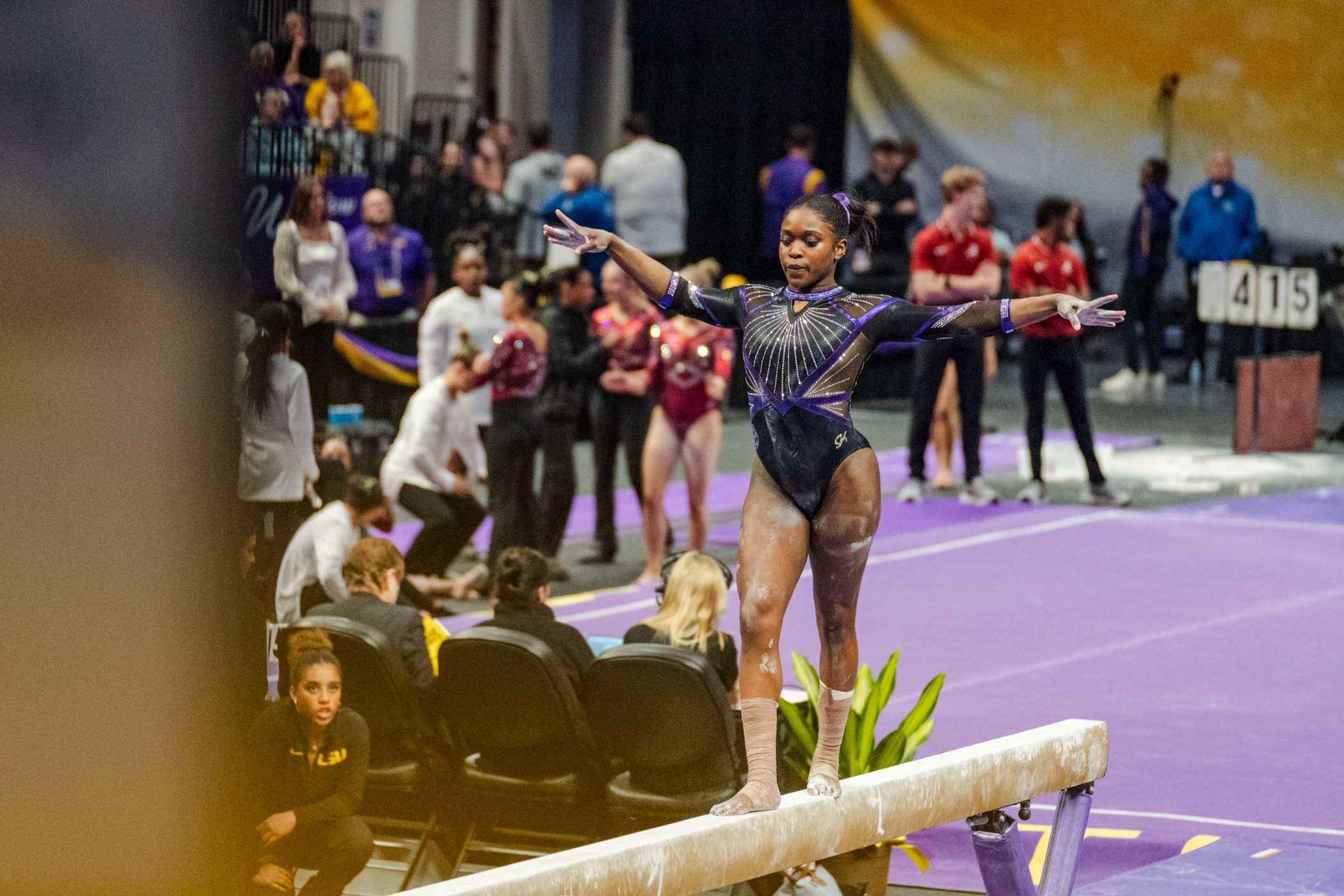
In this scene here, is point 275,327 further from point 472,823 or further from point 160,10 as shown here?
point 160,10

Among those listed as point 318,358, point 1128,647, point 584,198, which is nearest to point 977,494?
point 1128,647

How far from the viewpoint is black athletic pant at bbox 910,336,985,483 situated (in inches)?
400

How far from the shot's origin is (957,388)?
10312 millimetres

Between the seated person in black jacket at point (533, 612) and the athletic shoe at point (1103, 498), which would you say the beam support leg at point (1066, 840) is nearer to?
the seated person in black jacket at point (533, 612)

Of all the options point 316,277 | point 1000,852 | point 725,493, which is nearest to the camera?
point 1000,852

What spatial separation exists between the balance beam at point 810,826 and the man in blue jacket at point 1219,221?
35.6ft

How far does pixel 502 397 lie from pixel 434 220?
215 inches

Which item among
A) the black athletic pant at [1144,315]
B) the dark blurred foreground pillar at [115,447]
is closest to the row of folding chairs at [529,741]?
the dark blurred foreground pillar at [115,447]

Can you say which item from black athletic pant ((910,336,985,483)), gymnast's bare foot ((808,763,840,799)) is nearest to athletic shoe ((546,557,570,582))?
black athletic pant ((910,336,985,483))

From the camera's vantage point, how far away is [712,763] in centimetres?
491

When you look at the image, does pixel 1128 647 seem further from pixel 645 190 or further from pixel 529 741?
pixel 645 190

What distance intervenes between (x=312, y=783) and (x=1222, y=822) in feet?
8.89

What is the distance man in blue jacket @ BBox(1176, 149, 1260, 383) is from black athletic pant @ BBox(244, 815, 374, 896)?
11.2m

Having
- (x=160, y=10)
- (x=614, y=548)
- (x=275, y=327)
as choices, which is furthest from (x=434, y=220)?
(x=160, y=10)
